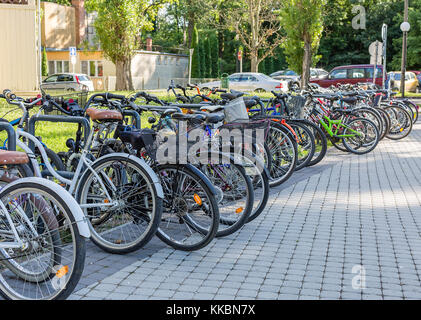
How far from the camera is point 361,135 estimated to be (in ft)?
35.4

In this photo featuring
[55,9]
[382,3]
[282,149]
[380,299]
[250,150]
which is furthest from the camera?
[382,3]

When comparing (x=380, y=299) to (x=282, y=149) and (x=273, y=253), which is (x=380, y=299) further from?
(x=282, y=149)

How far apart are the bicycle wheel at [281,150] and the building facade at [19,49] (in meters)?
14.5

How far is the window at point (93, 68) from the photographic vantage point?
42.3 meters

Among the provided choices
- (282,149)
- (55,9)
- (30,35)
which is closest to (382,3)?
(55,9)

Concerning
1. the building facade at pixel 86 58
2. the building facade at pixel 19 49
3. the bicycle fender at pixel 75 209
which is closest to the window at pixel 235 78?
the building facade at pixel 86 58

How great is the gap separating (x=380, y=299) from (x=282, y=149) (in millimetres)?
3827

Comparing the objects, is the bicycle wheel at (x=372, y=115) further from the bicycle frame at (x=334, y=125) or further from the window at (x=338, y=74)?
the window at (x=338, y=74)

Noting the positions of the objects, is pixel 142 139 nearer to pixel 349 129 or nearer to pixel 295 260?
pixel 295 260

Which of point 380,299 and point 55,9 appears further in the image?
point 55,9
